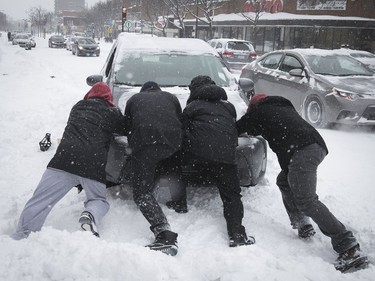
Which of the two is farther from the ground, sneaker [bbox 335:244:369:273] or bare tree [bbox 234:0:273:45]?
bare tree [bbox 234:0:273:45]

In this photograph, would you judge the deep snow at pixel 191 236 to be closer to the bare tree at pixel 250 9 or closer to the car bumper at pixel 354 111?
the car bumper at pixel 354 111

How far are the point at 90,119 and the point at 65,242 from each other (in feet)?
3.81

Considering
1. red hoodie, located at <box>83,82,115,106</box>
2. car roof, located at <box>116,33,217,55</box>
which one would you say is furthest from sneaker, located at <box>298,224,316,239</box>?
car roof, located at <box>116,33,217,55</box>

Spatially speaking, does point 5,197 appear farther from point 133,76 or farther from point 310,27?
point 310,27

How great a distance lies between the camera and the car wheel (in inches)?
299

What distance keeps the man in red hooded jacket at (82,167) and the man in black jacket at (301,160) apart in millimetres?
1379

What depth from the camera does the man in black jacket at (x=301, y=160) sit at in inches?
122

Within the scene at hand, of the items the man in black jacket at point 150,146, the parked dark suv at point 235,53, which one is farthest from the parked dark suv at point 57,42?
the man in black jacket at point 150,146

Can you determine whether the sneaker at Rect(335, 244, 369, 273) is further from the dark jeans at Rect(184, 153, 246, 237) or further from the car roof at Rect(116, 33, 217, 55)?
the car roof at Rect(116, 33, 217, 55)

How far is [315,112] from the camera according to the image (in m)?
7.86

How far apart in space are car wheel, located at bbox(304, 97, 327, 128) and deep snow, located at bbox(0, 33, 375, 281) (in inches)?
47.3

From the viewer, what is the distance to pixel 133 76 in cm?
499

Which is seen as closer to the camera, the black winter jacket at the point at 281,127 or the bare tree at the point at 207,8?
the black winter jacket at the point at 281,127

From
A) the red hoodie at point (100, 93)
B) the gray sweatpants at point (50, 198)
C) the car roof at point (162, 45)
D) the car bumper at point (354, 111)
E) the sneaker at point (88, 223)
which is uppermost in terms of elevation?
the car roof at point (162, 45)
